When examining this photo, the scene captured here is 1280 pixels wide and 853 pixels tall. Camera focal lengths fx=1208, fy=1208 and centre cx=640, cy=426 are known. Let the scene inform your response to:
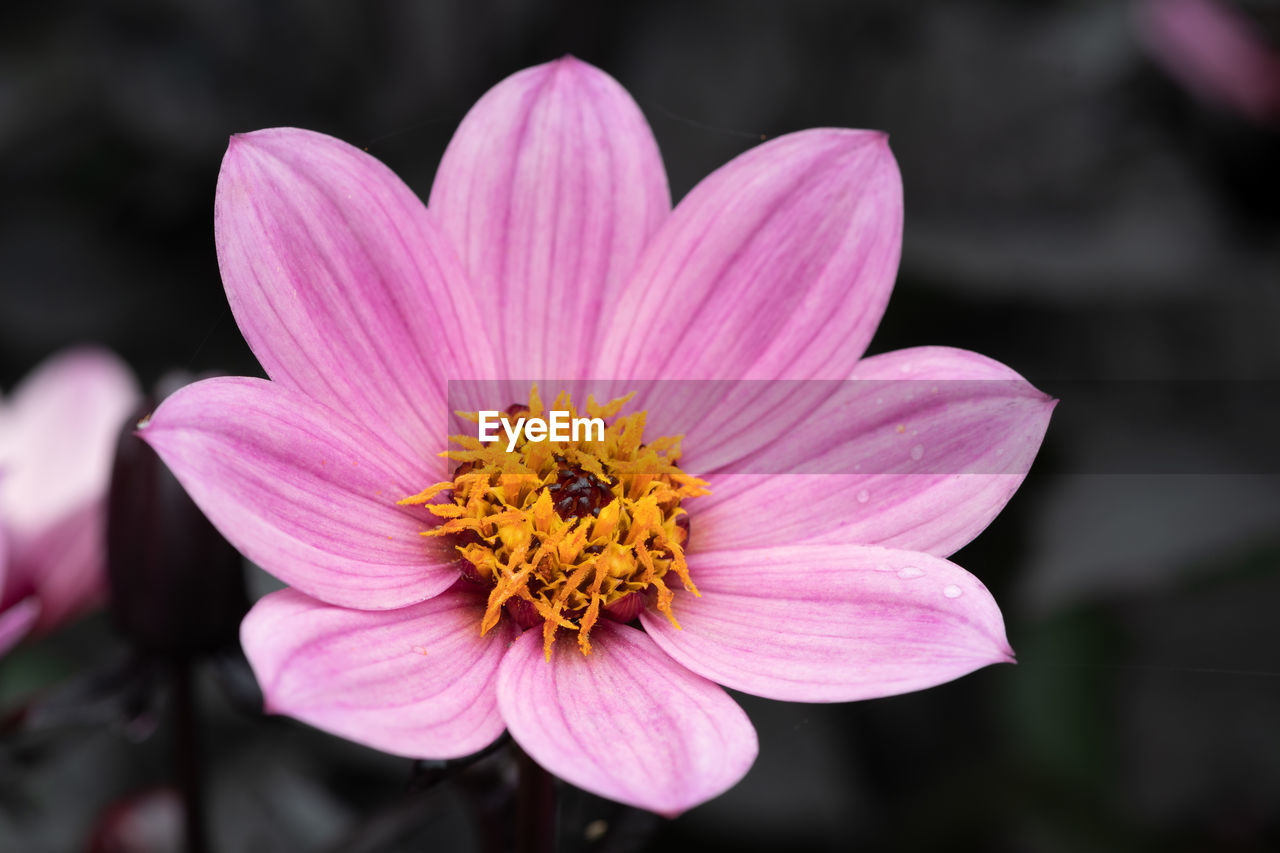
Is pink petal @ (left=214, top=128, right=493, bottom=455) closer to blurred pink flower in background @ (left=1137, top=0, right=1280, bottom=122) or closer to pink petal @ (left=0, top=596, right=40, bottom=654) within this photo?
pink petal @ (left=0, top=596, right=40, bottom=654)

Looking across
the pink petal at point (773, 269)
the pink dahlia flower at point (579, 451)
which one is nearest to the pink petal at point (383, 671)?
the pink dahlia flower at point (579, 451)

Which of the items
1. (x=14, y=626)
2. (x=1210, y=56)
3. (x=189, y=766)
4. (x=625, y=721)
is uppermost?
(x=1210, y=56)

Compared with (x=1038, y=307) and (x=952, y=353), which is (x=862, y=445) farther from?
(x=1038, y=307)

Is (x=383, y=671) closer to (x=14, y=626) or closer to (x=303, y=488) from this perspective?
(x=303, y=488)

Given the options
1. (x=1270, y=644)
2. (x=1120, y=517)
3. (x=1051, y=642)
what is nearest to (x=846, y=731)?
(x=1051, y=642)

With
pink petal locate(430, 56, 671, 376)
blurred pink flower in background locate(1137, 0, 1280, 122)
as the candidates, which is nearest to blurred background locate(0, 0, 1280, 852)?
blurred pink flower in background locate(1137, 0, 1280, 122)

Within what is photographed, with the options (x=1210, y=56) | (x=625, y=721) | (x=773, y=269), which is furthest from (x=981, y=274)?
(x=625, y=721)
